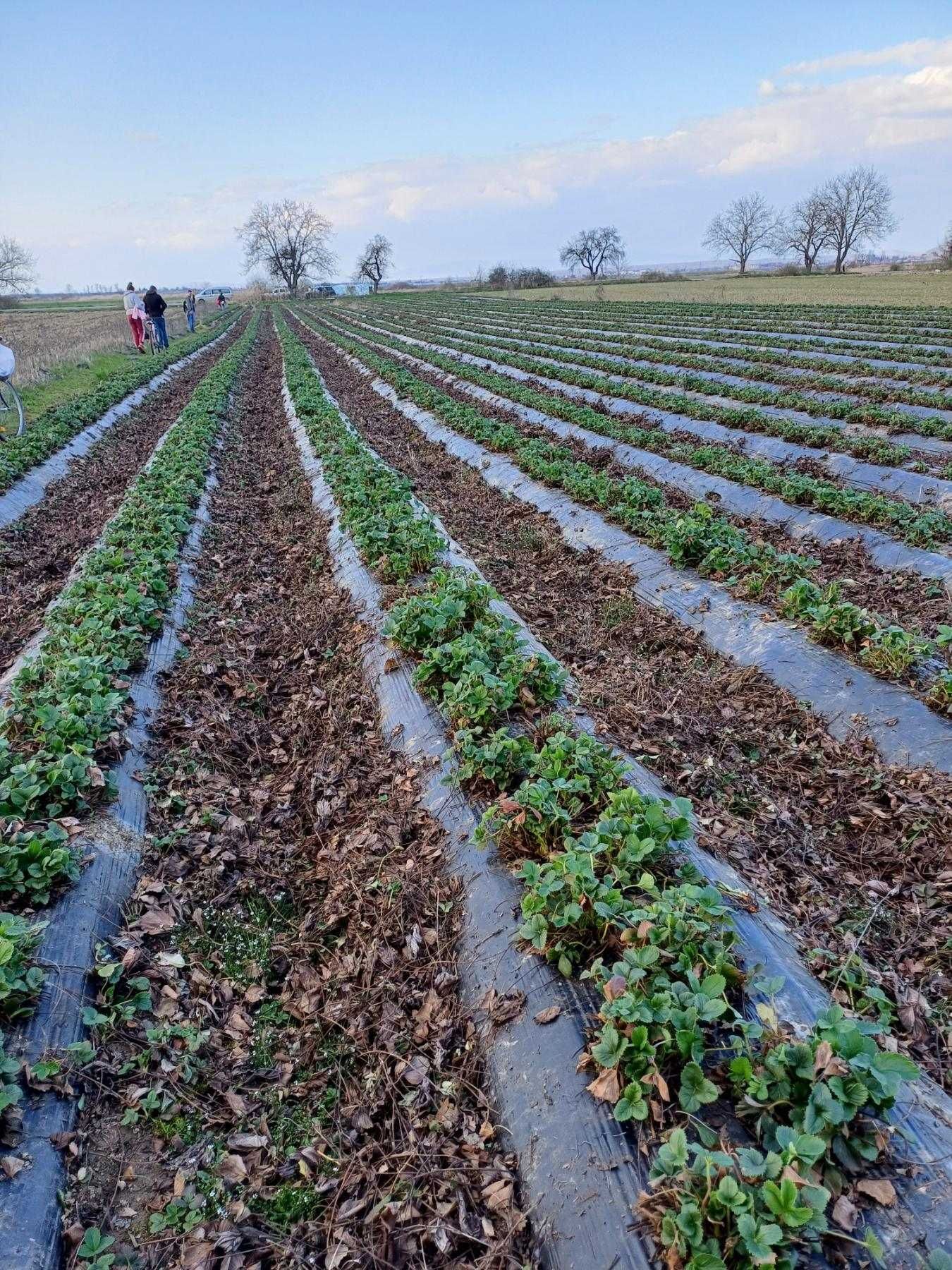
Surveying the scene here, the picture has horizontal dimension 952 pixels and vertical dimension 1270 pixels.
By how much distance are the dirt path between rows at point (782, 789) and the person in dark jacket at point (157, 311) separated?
26046mm

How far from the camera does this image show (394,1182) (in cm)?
290

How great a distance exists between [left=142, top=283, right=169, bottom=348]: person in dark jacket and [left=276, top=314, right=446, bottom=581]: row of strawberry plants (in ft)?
54.1

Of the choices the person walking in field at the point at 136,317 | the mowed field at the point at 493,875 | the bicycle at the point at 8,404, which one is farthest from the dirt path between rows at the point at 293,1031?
the person walking in field at the point at 136,317

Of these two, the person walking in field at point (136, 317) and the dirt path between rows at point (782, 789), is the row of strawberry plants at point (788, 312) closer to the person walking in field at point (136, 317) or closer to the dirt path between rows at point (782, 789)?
the person walking in field at point (136, 317)

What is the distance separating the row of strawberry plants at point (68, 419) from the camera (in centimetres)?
1258

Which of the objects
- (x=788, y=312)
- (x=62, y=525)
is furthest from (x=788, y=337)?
(x=62, y=525)

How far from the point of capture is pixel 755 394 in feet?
52.1

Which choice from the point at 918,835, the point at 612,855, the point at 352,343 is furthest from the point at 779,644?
the point at 352,343

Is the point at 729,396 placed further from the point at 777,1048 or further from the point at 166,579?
the point at 777,1048

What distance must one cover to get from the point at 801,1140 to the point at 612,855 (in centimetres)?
149

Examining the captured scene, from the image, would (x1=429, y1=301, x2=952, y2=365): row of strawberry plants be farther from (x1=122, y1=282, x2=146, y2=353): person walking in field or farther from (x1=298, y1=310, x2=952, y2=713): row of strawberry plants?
(x1=122, y1=282, x2=146, y2=353): person walking in field

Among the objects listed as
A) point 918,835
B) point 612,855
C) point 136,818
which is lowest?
point 918,835

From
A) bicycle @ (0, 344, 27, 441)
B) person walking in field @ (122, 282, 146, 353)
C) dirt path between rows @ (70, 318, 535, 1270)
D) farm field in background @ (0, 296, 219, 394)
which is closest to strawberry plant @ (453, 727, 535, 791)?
dirt path between rows @ (70, 318, 535, 1270)

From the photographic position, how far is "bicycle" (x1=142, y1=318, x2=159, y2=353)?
96.6 feet
